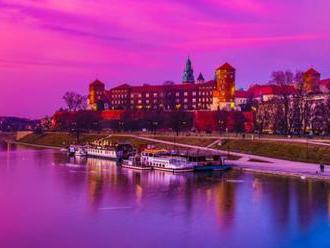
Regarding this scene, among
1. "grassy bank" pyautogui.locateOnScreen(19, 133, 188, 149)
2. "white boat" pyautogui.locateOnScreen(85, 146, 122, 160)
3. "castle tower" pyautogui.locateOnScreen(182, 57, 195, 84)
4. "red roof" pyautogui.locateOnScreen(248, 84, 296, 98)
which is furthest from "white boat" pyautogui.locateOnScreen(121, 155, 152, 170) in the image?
"castle tower" pyautogui.locateOnScreen(182, 57, 195, 84)

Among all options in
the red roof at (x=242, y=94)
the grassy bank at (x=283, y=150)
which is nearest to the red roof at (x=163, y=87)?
the red roof at (x=242, y=94)

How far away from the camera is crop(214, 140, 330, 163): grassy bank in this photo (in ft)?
149

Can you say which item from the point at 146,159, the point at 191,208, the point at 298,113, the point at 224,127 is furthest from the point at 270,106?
the point at 191,208

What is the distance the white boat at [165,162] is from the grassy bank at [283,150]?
297 inches

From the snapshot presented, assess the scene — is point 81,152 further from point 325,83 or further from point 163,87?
point 163,87

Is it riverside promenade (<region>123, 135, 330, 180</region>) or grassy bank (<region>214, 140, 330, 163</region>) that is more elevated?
grassy bank (<region>214, 140, 330, 163</region>)

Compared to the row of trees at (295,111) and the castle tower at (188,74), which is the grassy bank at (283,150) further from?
the castle tower at (188,74)

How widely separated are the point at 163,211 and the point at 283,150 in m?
23.1

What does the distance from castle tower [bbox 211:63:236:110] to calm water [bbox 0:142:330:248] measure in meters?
60.3

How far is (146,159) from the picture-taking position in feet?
167

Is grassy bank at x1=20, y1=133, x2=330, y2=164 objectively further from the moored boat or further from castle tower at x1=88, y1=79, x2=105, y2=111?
castle tower at x1=88, y1=79, x2=105, y2=111

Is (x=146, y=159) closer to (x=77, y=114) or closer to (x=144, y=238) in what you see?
(x=144, y=238)

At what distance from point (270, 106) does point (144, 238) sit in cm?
4668

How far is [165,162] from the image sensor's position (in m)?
47.8
